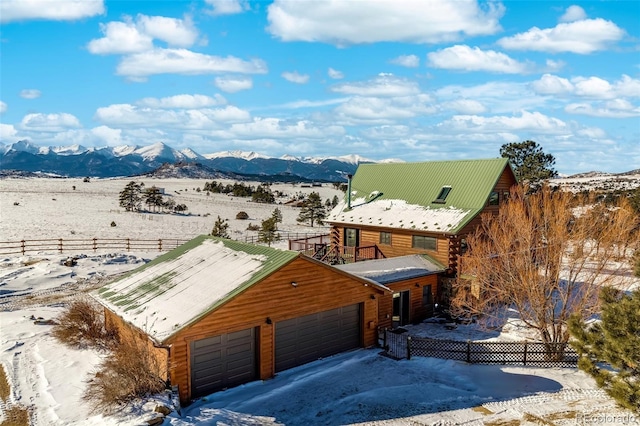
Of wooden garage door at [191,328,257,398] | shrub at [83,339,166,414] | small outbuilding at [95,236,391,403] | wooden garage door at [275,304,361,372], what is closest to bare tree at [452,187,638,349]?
small outbuilding at [95,236,391,403]

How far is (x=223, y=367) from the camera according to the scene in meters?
16.6

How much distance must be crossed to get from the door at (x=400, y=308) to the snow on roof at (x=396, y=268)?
1057 millimetres

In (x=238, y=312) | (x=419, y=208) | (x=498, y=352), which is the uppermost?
(x=419, y=208)

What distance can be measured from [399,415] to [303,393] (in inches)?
135

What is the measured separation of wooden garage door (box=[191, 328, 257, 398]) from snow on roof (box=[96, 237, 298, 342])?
1333mm

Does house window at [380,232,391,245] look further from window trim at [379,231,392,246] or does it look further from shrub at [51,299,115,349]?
shrub at [51,299,115,349]

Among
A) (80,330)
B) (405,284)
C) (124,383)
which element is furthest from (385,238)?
(124,383)

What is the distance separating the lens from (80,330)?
2033 centimetres

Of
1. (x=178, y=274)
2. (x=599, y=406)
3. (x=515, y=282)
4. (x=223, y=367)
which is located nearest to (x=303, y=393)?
(x=223, y=367)

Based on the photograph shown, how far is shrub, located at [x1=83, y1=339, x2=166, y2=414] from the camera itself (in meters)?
13.8

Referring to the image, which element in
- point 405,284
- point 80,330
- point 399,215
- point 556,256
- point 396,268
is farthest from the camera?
point 399,215

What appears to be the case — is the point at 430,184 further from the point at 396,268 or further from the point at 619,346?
the point at 619,346

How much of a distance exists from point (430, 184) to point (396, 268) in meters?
7.56

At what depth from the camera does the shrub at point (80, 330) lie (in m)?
20.1
